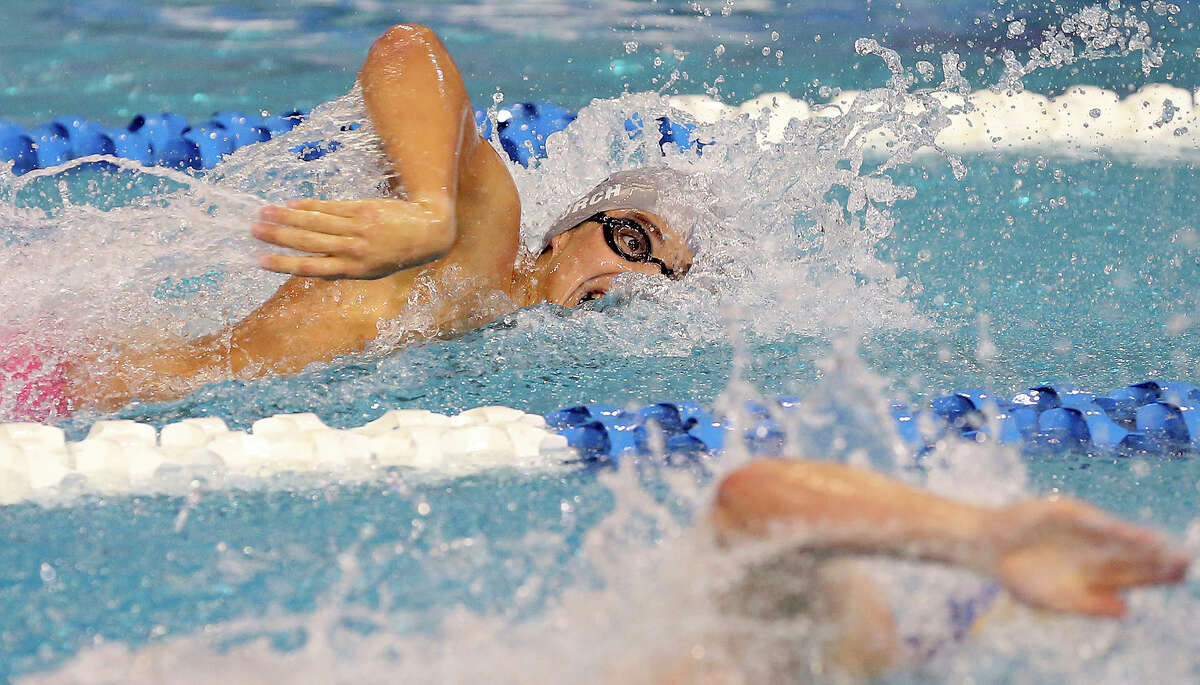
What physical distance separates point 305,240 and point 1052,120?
9.55 ft

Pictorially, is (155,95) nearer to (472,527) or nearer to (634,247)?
(634,247)

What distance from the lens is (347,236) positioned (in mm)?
1270

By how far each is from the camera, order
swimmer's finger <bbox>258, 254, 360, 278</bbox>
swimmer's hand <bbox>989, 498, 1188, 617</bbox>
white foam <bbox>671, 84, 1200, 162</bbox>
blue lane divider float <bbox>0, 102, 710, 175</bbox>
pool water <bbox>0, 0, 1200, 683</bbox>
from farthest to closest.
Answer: white foam <bbox>671, 84, 1200, 162</bbox>, blue lane divider float <bbox>0, 102, 710, 175</bbox>, swimmer's finger <bbox>258, 254, 360, 278</bbox>, pool water <bbox>0, 0, 1200, 683</bbox>, swimmer's hand <bbox>989, 498, 1188, 617</bbox>

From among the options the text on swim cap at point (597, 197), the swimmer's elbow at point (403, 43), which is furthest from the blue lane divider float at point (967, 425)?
the swimmer's elbow at point (403, 43)

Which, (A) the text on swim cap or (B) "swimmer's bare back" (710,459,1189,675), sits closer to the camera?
(B) "swimmer's bare back" (710,459,1189,675)

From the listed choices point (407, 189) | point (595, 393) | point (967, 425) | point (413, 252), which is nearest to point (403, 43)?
point (407, 189)

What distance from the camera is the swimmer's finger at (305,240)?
4.08ft

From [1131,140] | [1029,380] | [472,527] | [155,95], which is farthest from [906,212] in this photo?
[155,95]

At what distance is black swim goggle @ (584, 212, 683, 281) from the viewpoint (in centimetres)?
186

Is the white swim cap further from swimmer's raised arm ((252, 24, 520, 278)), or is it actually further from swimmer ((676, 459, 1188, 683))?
swimmer ((676, 459, 1188, 683))

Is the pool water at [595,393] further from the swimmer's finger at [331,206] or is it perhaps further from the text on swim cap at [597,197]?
the swimmer's finger at [331,206]

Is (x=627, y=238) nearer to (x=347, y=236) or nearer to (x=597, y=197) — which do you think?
(x=597, y=197)

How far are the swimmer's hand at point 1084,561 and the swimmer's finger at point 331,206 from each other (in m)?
0.78

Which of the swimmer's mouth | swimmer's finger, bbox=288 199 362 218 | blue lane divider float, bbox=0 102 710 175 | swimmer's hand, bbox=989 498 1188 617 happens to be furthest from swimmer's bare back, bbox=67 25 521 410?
blue lane divider float, bbox=0 102 710 175
